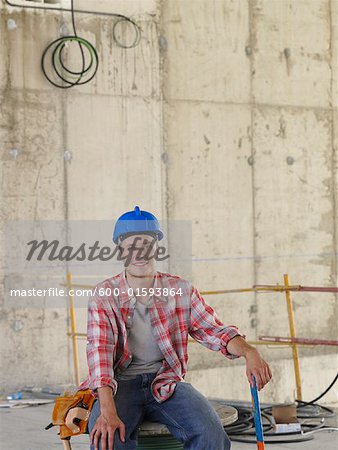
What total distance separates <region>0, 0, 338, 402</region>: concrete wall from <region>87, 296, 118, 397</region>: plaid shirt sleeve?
5082 mm

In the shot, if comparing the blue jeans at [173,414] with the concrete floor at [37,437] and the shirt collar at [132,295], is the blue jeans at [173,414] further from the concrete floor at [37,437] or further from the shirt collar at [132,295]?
the concrete floor at [37,437]

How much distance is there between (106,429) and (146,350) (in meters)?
0.49

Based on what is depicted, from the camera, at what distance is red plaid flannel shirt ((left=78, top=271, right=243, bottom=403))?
441cm

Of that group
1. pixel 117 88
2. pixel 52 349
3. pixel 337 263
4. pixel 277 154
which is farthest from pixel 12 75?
pixel 337 263

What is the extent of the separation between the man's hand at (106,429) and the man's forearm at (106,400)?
0.02 metres

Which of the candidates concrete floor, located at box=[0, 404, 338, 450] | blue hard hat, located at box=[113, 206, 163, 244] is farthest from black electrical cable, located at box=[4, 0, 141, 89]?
blue hard hat, located at box=[113, 206, 163, 244]

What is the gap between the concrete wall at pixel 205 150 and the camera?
960cm

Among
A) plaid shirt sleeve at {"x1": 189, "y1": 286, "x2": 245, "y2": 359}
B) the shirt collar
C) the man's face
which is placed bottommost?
plaid shirt sleeve at {"x1": 189, "y1": 286, "x2": 245, "y2": 359}

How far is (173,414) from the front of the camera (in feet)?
14.4

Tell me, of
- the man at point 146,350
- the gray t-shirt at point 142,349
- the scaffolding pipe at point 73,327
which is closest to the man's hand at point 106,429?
the man at point 146,350

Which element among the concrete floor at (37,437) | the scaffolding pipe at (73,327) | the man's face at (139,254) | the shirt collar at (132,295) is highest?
the man's face at (139,254)

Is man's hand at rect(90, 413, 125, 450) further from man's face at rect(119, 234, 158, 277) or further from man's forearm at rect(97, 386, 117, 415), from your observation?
man's face at rect(119, 234, 158, 277)

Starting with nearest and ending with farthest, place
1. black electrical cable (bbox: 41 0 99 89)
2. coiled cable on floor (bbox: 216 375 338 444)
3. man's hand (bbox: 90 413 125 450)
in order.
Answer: man's hand (bbox: 90 413 125 450) → coiled cable on floor (bbox: 216 375 338 444) → black electrical cable (bbox: 41 0 99 89)

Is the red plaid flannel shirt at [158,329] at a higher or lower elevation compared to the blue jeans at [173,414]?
higher
